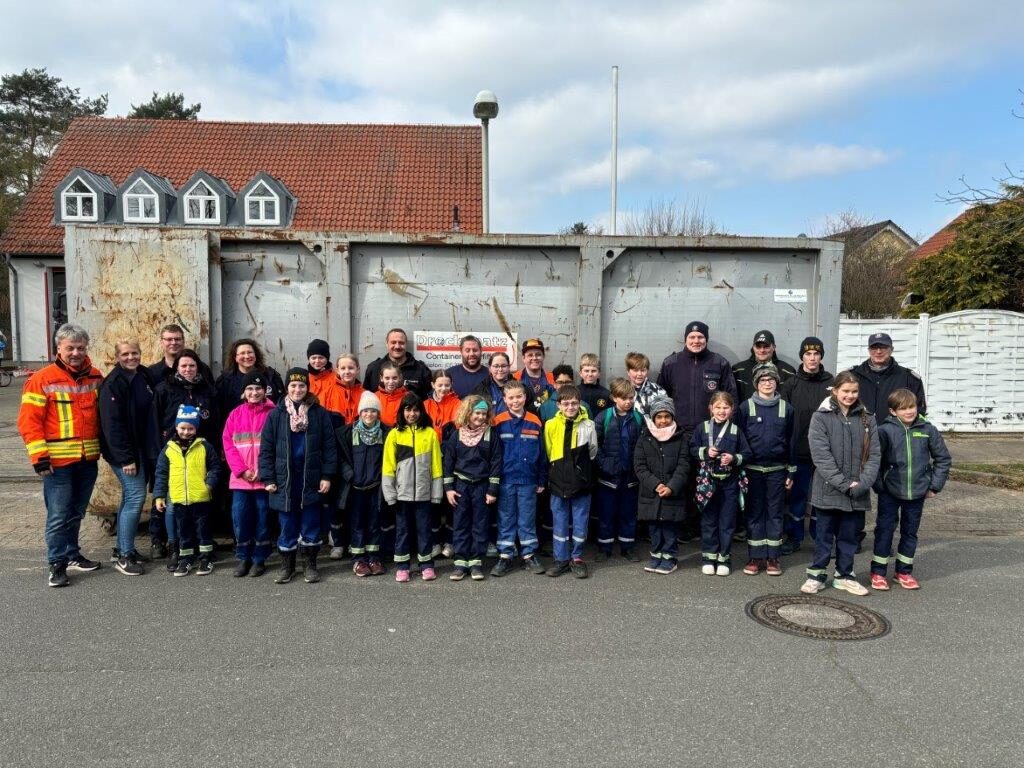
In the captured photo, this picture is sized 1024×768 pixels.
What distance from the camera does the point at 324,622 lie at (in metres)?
3.84

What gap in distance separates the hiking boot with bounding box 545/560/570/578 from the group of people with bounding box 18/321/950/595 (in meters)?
0.02

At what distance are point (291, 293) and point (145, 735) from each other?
3.38m

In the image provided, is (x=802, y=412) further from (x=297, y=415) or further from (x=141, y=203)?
(x=141, y=203)

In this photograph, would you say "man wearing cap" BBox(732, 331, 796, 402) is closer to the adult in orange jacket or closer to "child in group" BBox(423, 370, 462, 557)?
"child in group" BBox(423, 370, 462, 557)

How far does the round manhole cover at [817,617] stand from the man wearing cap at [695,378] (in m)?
1.13

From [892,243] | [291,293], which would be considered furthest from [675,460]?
[892,243]

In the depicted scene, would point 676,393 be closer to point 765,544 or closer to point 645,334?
point 645,334

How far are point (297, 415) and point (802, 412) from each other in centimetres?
372

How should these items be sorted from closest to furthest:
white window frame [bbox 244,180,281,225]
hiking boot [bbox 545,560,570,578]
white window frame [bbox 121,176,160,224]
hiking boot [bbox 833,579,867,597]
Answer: hiking boot [bbox 833,579,867,597], hiking boot [bbox 545,560,570,578], white window frame [bbox 121,176,160,224], white window frame [bbox 244,180,281,225]

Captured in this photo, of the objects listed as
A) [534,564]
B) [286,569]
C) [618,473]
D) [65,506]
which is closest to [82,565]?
[65,506]

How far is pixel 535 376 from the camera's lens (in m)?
5.21

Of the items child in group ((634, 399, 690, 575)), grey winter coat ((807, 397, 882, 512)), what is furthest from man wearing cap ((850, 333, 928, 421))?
child in group ((634, 399, 690, 575))

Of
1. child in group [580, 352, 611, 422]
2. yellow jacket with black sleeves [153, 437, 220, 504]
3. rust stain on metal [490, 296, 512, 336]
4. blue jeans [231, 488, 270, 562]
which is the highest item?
rust stain on metal [490, 296, 512, 336]

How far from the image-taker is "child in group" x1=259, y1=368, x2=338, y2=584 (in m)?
4.53
